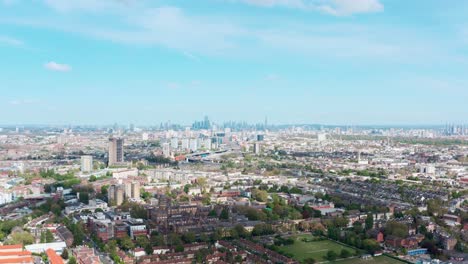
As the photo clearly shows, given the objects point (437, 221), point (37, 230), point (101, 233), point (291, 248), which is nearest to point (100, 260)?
point (101, 233)

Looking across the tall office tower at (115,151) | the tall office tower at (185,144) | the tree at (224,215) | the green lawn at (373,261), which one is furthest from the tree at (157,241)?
the tall office tower at (185,144)

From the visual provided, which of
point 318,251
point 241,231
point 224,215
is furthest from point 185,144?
point 318,251

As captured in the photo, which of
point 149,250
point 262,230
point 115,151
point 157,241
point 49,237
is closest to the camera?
point 149,250

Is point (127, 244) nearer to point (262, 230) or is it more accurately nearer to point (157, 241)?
point (157, 241)

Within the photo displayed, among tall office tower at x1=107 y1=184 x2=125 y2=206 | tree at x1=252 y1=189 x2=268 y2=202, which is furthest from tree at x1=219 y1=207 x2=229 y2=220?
tall office tower at x1=107 y1=184 x2=125 y2=206

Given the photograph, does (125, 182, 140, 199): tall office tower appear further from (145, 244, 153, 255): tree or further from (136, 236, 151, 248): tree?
(145, 244, 153, 255): tree

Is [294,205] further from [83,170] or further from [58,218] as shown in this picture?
[83,170]

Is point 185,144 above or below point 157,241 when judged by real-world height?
above
